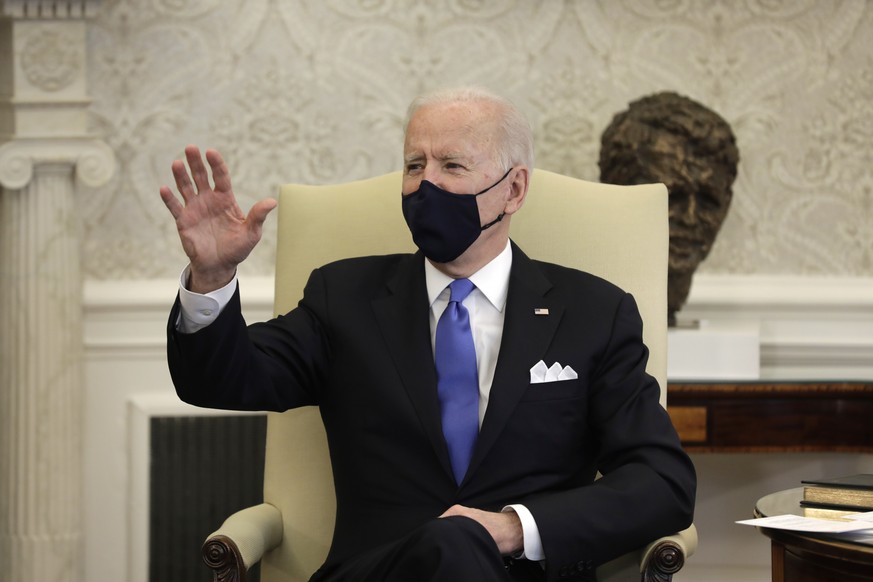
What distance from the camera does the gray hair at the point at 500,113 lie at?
2.10m

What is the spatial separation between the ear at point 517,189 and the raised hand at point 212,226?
0.57 metres

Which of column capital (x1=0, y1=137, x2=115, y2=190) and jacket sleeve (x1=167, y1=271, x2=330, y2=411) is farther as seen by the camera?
column capital (x1=0, y1=137, x2=115, y2=190)

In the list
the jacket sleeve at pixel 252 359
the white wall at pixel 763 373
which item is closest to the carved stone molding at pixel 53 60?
the white wall at pixel 763 373

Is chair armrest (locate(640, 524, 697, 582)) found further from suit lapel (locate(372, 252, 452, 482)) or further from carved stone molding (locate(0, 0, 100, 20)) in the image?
carved stone molding (locate(0, 0, 100, 20))

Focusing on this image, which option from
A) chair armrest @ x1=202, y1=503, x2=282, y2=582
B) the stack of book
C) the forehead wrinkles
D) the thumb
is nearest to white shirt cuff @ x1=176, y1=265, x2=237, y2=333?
the thumb

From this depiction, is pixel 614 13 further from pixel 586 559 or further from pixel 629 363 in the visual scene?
pixel 586 559

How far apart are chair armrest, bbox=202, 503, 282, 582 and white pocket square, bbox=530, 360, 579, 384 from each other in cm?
58

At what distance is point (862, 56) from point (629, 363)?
186 centimetres

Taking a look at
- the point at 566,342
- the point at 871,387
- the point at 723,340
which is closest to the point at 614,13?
the point at 723,340

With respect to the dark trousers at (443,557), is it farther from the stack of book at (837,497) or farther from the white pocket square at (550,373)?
the stack of book at (837,497)

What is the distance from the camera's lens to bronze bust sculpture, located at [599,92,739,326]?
295 cm

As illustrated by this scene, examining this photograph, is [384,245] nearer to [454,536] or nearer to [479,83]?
[454,536]

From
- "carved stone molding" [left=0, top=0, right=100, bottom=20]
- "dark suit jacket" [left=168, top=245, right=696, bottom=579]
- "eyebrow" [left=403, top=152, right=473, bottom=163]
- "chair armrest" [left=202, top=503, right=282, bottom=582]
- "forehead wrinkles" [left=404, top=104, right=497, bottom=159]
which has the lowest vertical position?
"chair armrest" [left=202, top=503, right=282, bottom=582]

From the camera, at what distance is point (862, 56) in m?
3.40
